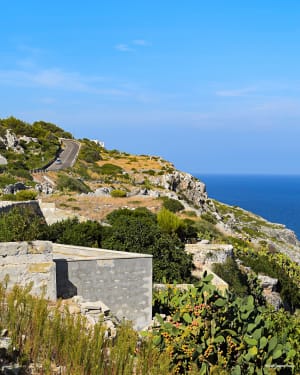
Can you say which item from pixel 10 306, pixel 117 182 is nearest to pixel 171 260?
pixel 10 306

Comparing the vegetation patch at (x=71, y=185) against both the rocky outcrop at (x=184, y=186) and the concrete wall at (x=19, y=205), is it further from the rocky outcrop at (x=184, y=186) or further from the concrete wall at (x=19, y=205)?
the concrete wall at (x=19, y=205)

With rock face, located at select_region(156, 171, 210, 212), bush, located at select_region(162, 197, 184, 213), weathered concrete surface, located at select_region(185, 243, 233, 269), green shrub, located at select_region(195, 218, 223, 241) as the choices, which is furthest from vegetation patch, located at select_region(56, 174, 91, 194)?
weathered concrete surface, located at select_region(185, 243, 233, 269)

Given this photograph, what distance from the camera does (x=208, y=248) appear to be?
21.9 metres

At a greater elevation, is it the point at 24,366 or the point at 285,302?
the point at 24,366

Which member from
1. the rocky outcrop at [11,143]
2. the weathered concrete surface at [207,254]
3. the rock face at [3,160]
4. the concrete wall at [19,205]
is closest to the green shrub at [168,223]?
the weathered concrete surface at [207,254]

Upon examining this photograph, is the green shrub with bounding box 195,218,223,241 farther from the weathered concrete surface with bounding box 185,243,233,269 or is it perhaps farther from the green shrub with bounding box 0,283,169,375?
the green shrub with bounding box 0,283,169,375

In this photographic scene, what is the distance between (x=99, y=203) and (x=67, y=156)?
37.1 metres

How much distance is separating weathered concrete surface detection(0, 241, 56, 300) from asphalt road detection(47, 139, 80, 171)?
42819 millimetres

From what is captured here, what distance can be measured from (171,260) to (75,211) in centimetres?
1089

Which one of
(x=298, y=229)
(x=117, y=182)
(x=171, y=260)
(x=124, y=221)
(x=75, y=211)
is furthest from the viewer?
(x=298, y=229)

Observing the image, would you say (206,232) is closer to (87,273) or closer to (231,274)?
(231,274)

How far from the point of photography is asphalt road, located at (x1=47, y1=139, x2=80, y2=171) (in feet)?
182

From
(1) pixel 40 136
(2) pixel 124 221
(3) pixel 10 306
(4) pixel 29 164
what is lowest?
(3) pixel 10 306

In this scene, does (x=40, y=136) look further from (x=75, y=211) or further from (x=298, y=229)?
(x=298, y=229)
